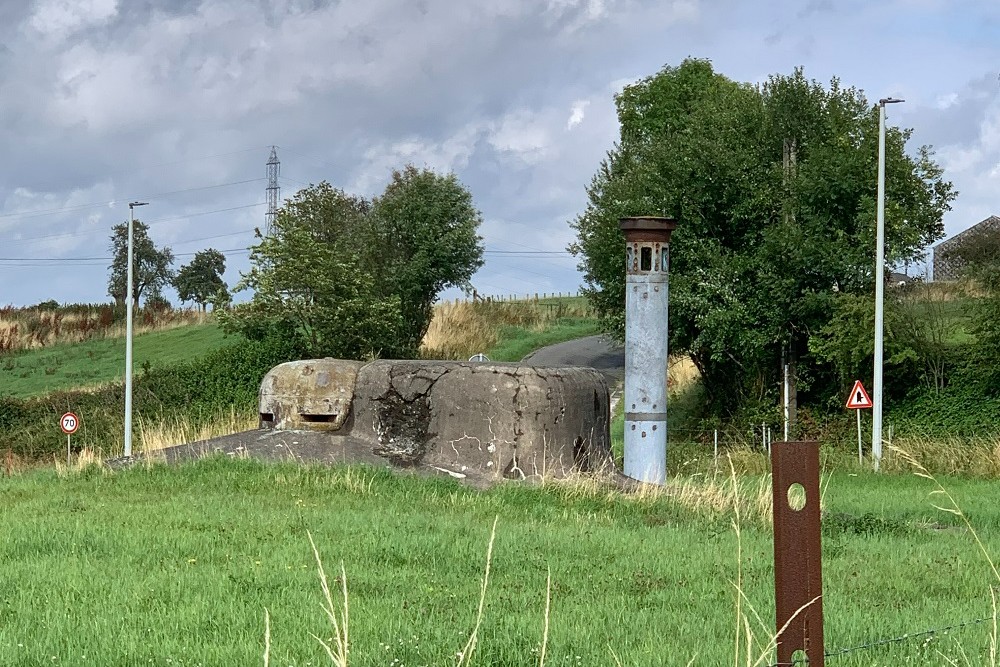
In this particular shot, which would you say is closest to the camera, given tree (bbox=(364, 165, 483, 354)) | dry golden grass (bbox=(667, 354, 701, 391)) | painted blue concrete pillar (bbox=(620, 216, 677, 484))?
painted blue concrete pillar (bbox=(620, 216, 677, 484))

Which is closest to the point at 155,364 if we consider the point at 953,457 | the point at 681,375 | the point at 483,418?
the point at 681,375

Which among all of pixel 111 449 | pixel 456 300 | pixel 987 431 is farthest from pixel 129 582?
pixel 456 300

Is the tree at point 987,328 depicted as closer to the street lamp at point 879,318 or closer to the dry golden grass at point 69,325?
the street lamp at point 879,318

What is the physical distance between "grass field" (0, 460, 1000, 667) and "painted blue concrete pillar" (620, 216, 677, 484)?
3.34 m

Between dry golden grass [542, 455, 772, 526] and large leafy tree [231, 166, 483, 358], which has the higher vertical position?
large leafy tree [231, 166, 483, 358]

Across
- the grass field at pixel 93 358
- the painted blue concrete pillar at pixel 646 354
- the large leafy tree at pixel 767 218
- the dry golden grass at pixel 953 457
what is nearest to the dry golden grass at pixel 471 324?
the grass field at pixel 93 358

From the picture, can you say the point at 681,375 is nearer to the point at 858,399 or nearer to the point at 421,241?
the point at 421,241

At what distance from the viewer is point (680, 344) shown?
32094 millimetres

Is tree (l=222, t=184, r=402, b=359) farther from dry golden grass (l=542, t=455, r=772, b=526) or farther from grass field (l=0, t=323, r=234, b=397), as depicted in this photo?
dry golden grass (l=542, t=455, r=772, b=526)

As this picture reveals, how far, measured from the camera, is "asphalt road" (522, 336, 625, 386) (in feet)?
152

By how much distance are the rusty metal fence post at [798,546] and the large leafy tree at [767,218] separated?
25393 millimetres

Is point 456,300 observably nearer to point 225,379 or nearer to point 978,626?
point 225,379

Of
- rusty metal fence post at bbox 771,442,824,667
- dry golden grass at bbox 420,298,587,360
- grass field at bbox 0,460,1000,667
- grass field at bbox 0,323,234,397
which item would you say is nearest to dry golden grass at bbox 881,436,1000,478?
grass field at bbox 0,460,1000,667

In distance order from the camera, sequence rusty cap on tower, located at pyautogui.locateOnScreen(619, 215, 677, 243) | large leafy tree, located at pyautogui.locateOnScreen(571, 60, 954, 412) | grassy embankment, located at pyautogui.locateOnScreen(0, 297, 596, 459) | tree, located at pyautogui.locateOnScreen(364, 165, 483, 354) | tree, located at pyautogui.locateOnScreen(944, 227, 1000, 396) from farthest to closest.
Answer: tree, located at pyautogui.locateOnScreen(364, 165, 483, 354) → grassy embankment, located at pyautogui.locateOnScreen(0, 297, 596, 459) → large leafy tree, located at pyautogui.locateOnScreen(571, 60, 954, 412) → tree, located at pyautogui.locateOnScreen(944, 227, 1000, 396) → rusty cap on tower, located at pyautogui.locateOnScreen(619, 215, 677, 243)
